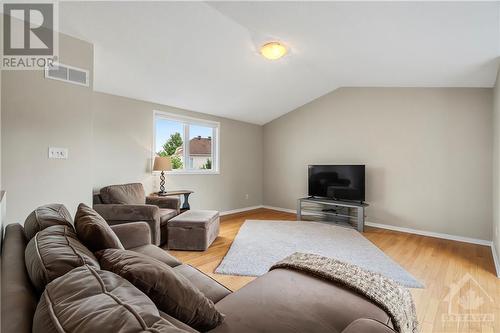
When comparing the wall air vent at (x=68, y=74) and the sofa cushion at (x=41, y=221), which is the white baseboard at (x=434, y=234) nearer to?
the sofa cushion at (x=41, y=221)

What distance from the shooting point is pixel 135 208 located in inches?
122

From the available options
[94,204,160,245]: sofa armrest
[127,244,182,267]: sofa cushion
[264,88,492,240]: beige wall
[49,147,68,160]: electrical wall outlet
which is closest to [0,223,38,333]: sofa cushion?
[127,244,182,267]: sofa cushion

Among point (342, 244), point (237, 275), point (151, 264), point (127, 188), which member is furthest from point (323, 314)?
point (127, 188)

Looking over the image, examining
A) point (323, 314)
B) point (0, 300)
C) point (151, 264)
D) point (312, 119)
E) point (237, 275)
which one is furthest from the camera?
point (312, 119)

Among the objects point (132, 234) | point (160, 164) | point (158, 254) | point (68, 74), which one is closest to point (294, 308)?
point (158, 254)

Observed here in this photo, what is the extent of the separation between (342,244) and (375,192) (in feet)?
5.18

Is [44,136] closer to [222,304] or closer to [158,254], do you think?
[158,254]

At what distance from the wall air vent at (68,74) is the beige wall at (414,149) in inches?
164

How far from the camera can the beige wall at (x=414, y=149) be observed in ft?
11.9

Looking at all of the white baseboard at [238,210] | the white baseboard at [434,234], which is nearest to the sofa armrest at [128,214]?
the white baseboard at [238,210]

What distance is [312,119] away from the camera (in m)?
5.39

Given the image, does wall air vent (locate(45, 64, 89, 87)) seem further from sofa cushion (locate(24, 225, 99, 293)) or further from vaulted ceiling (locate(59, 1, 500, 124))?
sofa cushion (locate(24, 225, 99, 293))

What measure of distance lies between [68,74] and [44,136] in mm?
729

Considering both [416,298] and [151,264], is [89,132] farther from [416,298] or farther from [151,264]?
[416,298]
